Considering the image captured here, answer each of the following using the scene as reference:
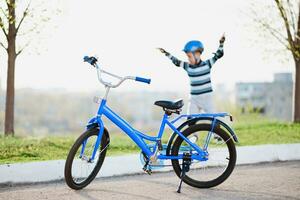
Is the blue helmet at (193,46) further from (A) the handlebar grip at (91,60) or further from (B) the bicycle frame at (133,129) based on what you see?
(A) the handlebar grip at (91,60)

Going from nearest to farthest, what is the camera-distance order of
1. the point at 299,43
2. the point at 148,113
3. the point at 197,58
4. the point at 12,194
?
the point at 12,194, the point at 197,58, the point at 299,43, the point at 148,113

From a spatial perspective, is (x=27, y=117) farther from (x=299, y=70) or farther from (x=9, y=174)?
(x=9, y=174)

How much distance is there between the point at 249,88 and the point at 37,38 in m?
62.3

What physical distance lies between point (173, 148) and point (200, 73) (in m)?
2.15

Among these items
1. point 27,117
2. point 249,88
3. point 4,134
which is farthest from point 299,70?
point 249,88

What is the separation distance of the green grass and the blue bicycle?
1.63 m

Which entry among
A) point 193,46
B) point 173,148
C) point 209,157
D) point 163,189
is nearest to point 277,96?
point 193,46

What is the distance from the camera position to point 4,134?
1025 centimetres

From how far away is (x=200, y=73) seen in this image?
771 centimetres

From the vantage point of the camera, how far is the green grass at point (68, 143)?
757cm

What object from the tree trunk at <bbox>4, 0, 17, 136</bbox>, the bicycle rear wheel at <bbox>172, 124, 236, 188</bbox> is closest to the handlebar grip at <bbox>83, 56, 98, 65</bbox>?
the bicycle rear wheel at <bbox>172, 124, 236, 188</bbox>

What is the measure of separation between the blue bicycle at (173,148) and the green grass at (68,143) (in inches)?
64.2

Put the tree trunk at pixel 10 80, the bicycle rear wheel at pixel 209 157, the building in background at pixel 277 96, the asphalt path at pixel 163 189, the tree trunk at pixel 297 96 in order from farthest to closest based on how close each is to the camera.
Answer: the building in background at pixel 277 96
the tree trunk at pixel 297 96
the tree trunk at pixel 10 80
the bicycle rear wheel at pixel 209 157
the asphalt path at pixel 163 189

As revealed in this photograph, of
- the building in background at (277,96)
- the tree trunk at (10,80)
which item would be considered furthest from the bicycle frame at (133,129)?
the building in background at (277,96)
